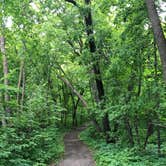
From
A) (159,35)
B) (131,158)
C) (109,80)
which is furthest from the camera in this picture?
(109,80)

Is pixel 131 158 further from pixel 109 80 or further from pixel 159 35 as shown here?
pixel 159 35

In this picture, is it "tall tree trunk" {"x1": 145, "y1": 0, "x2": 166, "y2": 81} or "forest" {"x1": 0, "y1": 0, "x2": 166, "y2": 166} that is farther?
"forest" {"x1": 0, "y1": 0, "x2": 166, "y2": 166}

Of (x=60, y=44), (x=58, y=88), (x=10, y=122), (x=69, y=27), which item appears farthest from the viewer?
(x=58, y=88)

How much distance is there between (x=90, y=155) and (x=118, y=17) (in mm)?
6032

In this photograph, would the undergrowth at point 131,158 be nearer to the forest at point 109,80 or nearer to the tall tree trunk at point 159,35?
the forest at point 109,80

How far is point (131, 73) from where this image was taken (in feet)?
30.6

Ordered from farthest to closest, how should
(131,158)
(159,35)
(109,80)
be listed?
(109,80), (131,158), (159,35)

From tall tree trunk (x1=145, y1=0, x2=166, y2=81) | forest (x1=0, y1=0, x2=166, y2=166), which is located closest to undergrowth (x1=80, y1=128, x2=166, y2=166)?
forest (x1=0, y1=0, x2=166, y2=166)

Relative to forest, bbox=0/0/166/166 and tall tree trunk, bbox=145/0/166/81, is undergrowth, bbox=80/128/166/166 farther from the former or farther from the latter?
tall tree trunk, bbox=145/0/166/81

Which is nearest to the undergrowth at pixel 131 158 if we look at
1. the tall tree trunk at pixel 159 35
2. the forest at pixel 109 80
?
the forest at pixel 109 80

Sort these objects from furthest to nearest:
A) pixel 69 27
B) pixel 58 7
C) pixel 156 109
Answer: pixel 58 7 < pixel 69 27 < pixel 156 109

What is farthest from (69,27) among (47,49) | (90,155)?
(90,155)

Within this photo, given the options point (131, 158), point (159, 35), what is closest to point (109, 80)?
point (131, 158)

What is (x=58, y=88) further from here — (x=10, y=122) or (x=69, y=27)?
(x=10, y=122)
